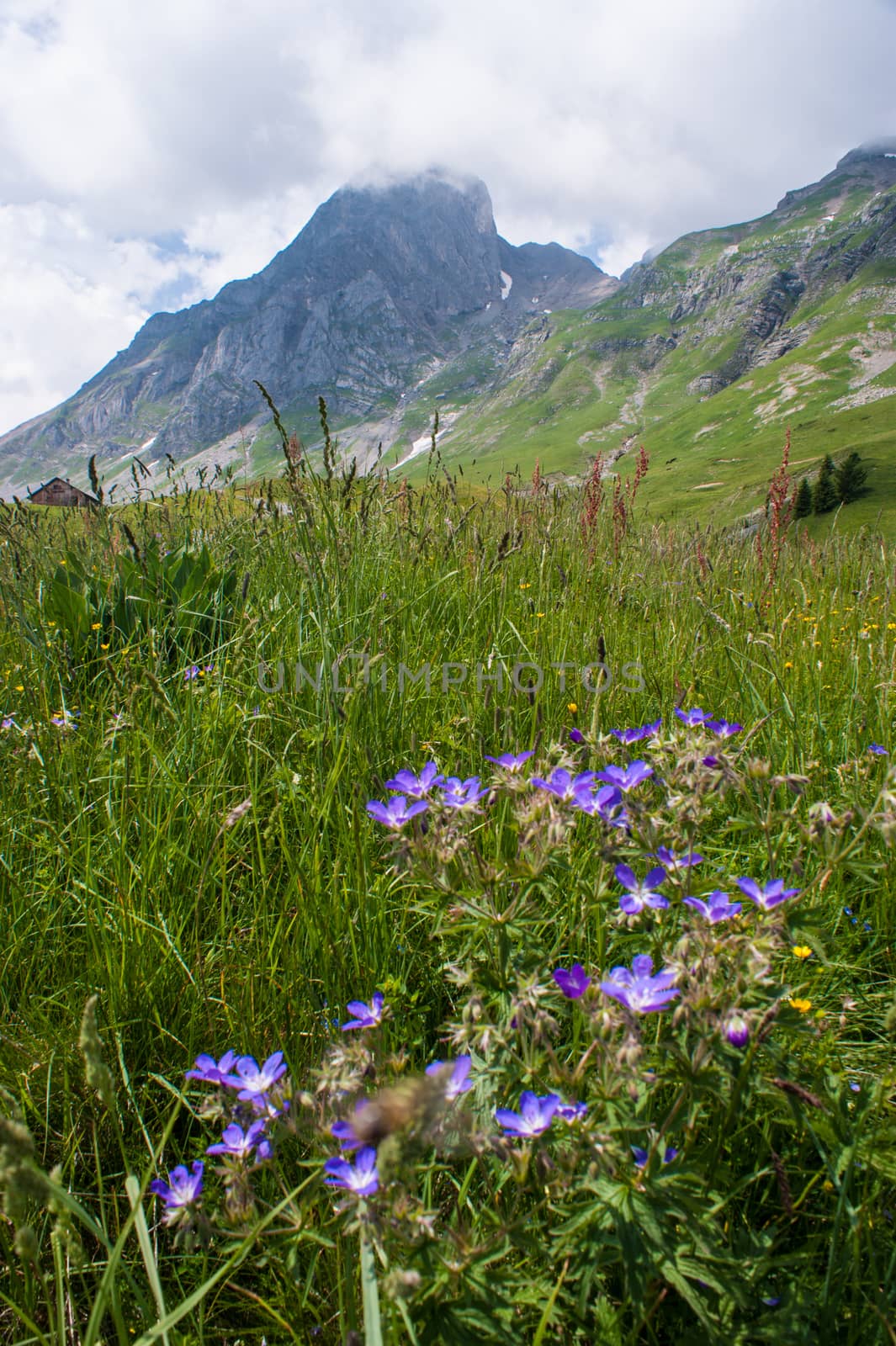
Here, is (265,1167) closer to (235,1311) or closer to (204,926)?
(235,1311)

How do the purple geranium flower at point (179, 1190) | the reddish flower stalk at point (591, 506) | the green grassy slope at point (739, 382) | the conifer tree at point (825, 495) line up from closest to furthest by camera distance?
the purple geranium flower at point (179, 1190) → the reddish flower stalk at point (591, 506) → the conifer tree at point (825, 495) → the green grassy slope at point (739, 382)

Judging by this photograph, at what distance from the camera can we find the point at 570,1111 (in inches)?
39.4

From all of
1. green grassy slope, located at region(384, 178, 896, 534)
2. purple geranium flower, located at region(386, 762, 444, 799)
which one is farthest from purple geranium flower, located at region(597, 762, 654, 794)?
green grassy slope, located at region(384, 178, 896, 534)

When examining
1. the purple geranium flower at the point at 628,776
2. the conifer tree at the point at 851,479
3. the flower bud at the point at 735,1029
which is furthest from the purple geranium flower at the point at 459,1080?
the conifer tree at the point at 851,479

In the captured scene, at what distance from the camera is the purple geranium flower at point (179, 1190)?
3.23ft

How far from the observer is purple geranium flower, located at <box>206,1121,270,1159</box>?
1007mm

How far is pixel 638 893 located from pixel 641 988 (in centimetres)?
20

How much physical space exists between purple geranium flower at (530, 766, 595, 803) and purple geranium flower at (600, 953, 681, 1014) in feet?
1.06

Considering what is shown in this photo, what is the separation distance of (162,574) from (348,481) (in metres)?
1.11

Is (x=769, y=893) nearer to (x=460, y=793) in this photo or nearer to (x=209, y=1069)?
(x=460, y=793)

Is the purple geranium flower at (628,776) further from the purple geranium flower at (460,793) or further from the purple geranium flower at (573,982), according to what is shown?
the purple geranium flower at (573,982)

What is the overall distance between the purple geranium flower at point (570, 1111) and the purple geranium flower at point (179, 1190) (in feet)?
1.88

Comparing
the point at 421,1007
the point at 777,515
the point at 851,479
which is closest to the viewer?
the point at 421,1007

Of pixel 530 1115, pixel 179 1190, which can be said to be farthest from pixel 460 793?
pixel 179 1190
